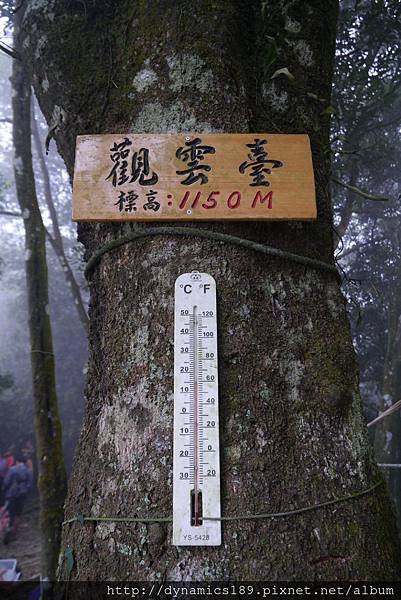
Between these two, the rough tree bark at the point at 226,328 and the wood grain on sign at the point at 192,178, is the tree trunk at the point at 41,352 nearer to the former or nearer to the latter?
the rough tree bark at the point at 226,328

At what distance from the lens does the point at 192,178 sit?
140 cm

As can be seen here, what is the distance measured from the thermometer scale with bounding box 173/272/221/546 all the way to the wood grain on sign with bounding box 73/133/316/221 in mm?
228

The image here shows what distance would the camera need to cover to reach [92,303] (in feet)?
4.92

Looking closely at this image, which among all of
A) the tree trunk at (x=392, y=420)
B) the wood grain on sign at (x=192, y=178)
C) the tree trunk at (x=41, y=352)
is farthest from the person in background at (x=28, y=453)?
the wood grain on sign at (x=192, y=178)

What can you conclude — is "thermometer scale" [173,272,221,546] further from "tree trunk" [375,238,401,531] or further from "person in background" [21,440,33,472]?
"person in background" [21,440,33,472]

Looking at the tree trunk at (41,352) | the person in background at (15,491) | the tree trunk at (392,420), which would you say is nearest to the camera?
the tree trunk at (41,352)

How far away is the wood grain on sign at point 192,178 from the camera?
1366 millimetres

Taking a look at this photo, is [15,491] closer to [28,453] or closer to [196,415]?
[28,453]

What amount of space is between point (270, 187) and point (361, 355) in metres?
7.28

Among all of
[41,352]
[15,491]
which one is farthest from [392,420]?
[15,491]

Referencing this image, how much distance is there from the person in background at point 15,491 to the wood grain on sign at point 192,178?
845cm

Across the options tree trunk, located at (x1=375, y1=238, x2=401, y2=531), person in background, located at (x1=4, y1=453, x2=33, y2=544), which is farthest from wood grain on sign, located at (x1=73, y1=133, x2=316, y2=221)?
person in background, located at (x1=4, y1=453, x2=33, y2=544)

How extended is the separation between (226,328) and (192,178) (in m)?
0.46

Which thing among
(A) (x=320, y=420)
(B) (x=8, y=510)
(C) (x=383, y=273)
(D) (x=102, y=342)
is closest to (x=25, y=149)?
(D) (x=102, y=342)
